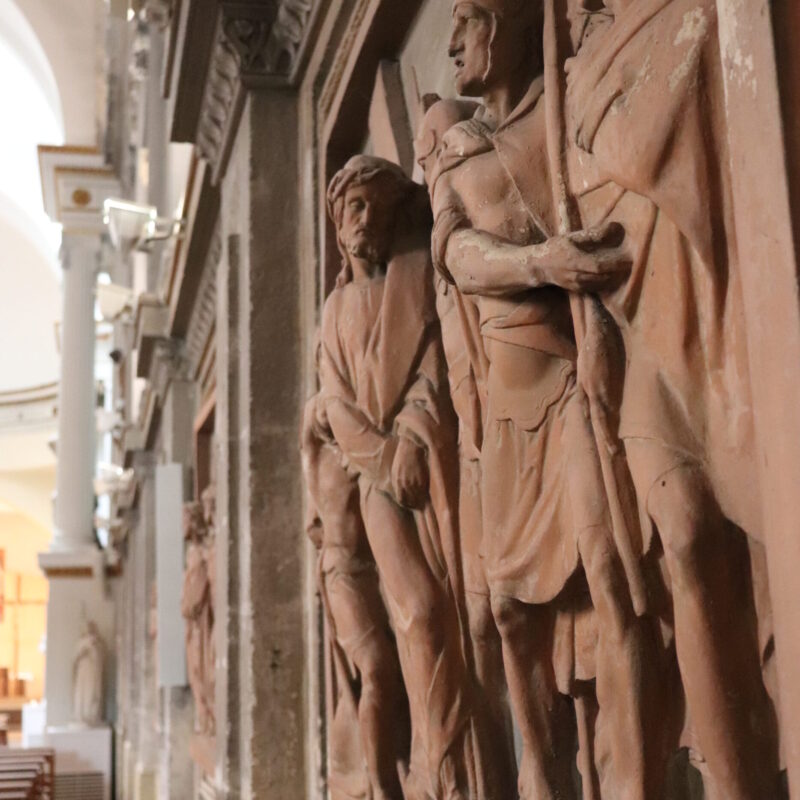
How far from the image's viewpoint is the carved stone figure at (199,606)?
6.61 meters

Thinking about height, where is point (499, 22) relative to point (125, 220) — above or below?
below

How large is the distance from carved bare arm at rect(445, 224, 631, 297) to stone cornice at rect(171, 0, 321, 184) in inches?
84.8

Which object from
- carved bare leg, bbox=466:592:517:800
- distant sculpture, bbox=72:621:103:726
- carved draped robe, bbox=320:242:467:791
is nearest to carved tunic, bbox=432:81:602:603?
carved bare leg, bbox=466:592:517:800

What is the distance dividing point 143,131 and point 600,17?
32.6 feet

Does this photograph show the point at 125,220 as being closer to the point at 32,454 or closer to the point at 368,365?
the point at 368,365

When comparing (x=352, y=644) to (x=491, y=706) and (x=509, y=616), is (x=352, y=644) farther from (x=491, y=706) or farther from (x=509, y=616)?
(x=509, y=616)

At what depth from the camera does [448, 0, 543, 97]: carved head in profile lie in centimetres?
198

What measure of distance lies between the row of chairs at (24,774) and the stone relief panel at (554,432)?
6.63m

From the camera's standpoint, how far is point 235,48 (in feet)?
13.6

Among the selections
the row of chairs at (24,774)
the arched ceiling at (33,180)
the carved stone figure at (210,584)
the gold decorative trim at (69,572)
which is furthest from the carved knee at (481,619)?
the arched ceiling at (33,180)

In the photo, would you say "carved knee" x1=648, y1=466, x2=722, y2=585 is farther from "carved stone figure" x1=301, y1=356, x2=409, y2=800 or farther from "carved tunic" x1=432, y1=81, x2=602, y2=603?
"carved stone figure" x1=301, y1=356, x2=409, y2=800

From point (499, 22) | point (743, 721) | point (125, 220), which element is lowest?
point (743, 721)

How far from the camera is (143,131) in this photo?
11.0 meters

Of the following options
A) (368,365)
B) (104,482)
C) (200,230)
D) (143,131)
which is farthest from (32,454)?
(368,365)
